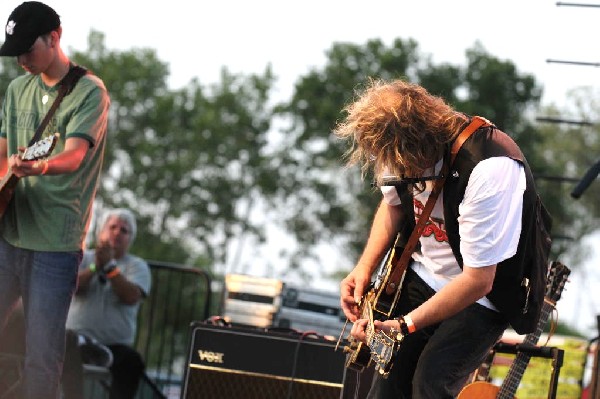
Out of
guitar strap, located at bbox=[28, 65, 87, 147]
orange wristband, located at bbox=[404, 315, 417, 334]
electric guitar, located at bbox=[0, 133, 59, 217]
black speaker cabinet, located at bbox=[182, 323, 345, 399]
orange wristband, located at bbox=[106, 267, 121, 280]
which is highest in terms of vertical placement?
guitar strap, located at bbox=[28, 65, 87, 147]

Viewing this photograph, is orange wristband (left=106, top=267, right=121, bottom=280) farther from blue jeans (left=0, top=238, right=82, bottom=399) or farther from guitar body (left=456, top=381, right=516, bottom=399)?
guitar body (left=456, top=381, right=516, bottom=399)

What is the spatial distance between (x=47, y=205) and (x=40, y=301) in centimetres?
40

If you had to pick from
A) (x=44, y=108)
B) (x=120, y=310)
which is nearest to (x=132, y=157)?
(x=120, y=310)

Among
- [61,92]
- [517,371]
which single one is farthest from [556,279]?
[61,92]

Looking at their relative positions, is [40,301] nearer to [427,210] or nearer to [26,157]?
[26,157]

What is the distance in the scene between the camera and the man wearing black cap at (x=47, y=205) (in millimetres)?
4781

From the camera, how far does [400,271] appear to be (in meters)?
4.24

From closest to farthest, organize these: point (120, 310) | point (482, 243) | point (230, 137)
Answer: point (482, 243) < point (120, 310) < point (230, 137)

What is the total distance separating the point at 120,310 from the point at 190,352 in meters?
2.07

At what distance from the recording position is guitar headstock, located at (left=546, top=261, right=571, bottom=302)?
5.07 meters

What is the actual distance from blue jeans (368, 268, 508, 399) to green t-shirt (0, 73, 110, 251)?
60.3 inches

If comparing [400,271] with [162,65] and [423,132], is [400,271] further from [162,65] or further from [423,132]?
[162,65]

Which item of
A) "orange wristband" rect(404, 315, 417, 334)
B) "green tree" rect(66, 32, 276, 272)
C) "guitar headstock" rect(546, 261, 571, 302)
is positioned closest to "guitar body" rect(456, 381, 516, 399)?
"guitar headstock" rect(546, 261, 571, 302)

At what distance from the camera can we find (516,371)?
17.5 feet
